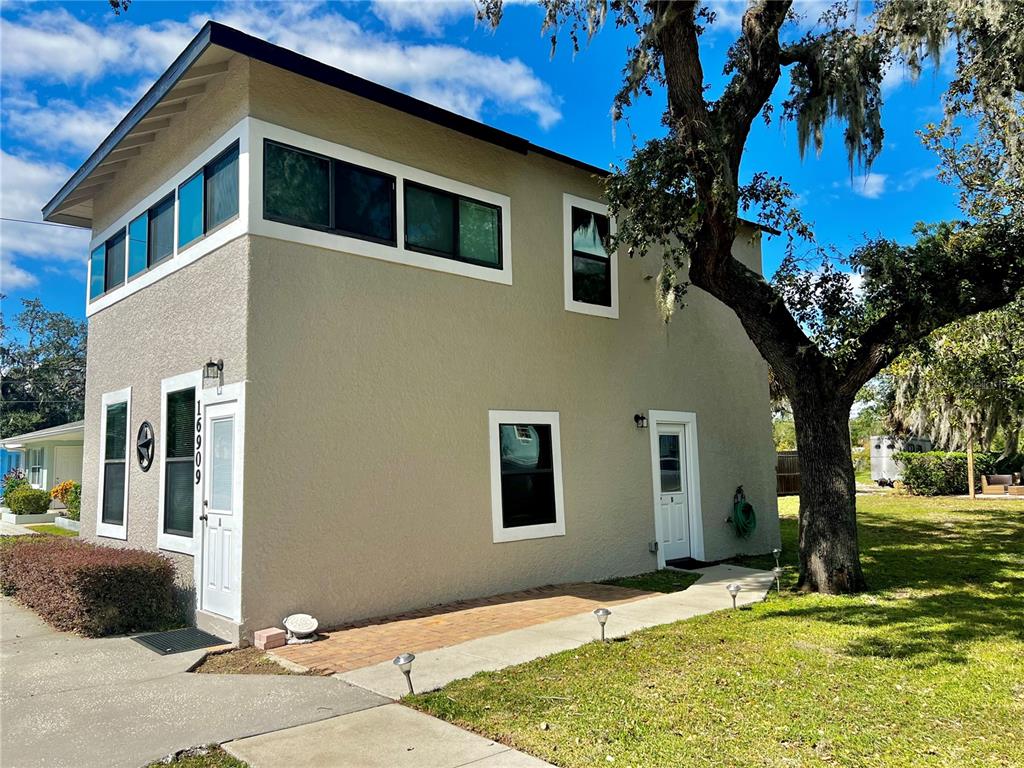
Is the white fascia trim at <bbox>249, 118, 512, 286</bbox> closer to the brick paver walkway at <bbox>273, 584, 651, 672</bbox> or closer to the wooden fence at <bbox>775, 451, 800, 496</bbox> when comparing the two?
the brick paver walkway at <bbox>273, 584, 651, 672</bbox>

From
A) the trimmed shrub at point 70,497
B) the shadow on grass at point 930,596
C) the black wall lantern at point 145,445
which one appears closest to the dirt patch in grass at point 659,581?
the shadow on grass at point 930,596

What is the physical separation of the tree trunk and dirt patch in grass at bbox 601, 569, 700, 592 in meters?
1.64

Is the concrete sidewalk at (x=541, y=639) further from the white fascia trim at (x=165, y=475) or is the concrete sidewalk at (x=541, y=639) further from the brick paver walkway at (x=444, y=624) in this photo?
the white fascia trim at (x=165, y=475)

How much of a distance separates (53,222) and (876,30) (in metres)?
12.1

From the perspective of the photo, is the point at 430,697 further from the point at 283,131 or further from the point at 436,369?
the point at 283,131

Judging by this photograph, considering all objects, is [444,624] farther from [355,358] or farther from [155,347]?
[155,347]

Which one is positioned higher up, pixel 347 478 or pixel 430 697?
pixel 347 478

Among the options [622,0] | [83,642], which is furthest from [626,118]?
[83,642]

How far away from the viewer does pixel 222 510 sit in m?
7.34

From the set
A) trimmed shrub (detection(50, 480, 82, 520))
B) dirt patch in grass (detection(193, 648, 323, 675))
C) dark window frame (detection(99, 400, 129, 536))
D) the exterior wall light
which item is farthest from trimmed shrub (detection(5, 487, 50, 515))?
dirt patch in grass (detection(193, 648, 323, 675))

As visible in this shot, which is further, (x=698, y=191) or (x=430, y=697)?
(x=698, y=191)

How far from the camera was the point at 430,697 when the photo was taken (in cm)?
513

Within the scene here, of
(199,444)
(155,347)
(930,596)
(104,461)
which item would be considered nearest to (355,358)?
(199,444)

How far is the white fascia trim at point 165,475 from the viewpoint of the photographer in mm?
7789
